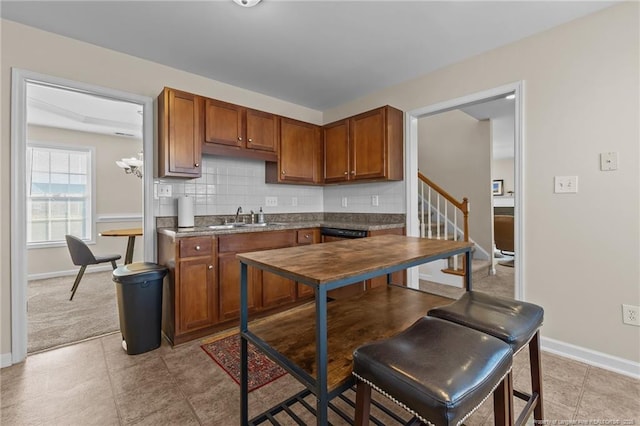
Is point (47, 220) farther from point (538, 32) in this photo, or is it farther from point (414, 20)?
point (538, 32)

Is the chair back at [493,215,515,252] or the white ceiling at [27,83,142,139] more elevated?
the white ceiling at [27,83,142,139]

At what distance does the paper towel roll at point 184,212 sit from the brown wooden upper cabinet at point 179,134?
25cm

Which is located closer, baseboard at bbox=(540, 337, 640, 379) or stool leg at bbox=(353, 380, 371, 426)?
stool leg at bbox=(353, 380, 371, 426)

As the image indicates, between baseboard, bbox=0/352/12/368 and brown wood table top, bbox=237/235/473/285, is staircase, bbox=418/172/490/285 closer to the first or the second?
brown wood table top, bbox=237/235/473/285

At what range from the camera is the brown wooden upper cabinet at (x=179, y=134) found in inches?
100

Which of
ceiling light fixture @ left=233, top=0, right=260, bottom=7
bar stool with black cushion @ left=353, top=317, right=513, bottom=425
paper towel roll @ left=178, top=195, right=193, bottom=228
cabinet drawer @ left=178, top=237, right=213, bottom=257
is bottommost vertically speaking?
bar stool with black cushion @ left=353, top=317, right=513, bottom=425

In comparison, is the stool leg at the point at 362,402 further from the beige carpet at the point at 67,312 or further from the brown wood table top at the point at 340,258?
the beige carpet at the point at 67,312

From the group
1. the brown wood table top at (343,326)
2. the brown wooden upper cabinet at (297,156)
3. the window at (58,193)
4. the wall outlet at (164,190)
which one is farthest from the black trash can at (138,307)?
the window at (58,193)

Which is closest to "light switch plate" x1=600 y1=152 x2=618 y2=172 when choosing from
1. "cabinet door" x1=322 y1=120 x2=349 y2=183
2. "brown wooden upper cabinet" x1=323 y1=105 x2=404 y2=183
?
"brown wooden upper cabinet" x1=323 y1=105 x2=404 y2=183

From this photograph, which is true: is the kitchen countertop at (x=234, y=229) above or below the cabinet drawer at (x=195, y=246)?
above

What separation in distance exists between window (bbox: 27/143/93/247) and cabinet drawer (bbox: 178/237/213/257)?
12.9 feet

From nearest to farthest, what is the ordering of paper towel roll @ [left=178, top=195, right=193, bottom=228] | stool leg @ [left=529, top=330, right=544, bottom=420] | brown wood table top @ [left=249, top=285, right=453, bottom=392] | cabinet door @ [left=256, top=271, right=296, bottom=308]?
1. brown wood table top @ [left=249, top=285, right=453, bottom=392]
2. stool leg @ [left=529, top=330, right=544, bottom=420]
3. paper towel roll @ [left=178, top=195, right=193, bottom=228]
4. cabinet door @ [left=256, top=271, right=296, bottom=308]

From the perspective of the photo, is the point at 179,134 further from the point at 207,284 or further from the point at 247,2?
the point at 207,284

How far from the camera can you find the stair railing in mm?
4055
